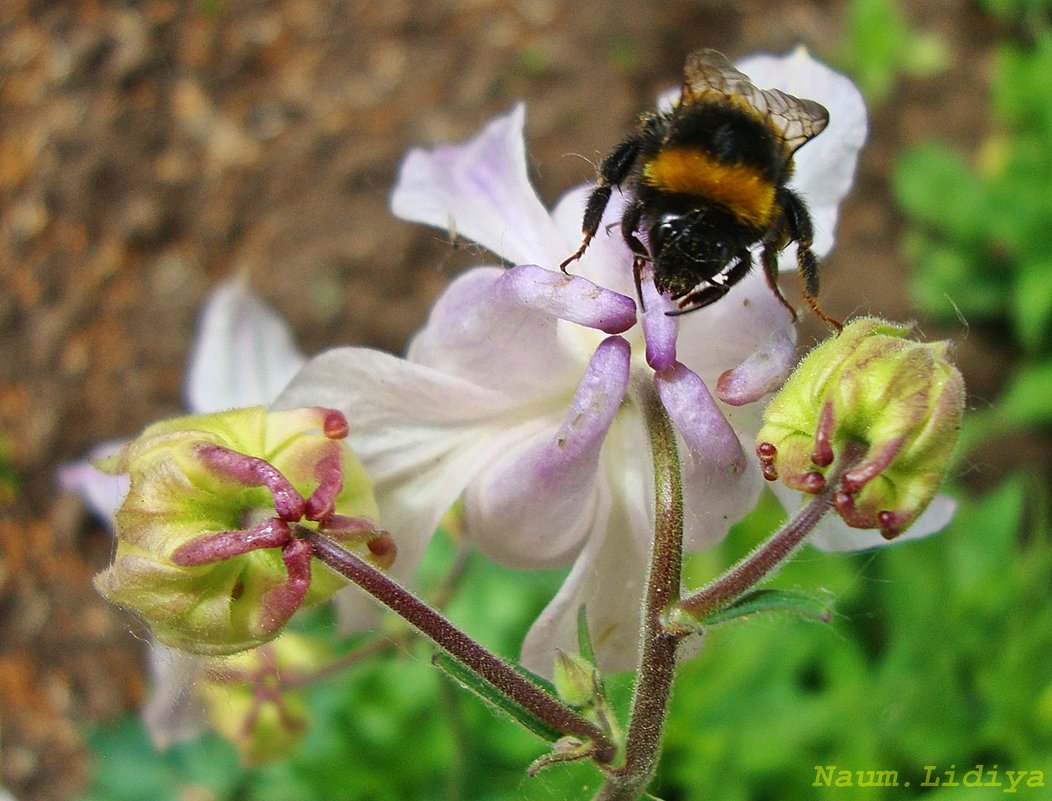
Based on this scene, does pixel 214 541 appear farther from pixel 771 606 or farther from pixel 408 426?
pixel 771 606

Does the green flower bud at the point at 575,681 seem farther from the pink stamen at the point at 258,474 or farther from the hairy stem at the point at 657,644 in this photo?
the pink stamen at the point at 258,474

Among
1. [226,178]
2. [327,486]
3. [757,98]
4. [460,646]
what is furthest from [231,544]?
A: [226,178]

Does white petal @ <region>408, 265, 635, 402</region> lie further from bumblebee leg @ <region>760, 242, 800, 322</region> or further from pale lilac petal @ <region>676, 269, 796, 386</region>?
bumblebee leg @ <region>760, 242, 800, 322</region>

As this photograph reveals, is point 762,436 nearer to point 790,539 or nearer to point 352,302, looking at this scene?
point 790,539

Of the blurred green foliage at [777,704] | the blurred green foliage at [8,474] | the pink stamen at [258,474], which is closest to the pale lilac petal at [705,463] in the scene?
the pink stamen at [258,474]

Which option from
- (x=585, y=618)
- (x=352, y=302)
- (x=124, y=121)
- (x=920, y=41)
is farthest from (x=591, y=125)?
(x=585, y=618)

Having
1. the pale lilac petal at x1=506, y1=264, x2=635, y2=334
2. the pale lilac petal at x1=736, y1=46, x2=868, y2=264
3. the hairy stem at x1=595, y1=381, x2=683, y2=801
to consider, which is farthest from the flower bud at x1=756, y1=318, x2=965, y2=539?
the pale lilac petal at x1=736, y1=46, x2=868, y2=264
